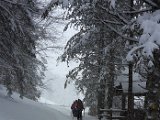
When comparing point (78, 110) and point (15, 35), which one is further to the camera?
point (78, 110)

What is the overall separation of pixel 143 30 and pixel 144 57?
0.88 meters

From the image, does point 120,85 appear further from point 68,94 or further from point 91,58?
point 68,94

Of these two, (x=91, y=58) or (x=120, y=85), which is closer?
(x=120, y=85)

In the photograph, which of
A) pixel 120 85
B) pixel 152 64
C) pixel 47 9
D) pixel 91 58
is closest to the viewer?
pixel 152 64

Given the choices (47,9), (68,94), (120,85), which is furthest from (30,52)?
(68,94)

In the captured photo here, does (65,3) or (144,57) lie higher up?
(65,3)

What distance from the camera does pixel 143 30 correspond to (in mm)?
10711

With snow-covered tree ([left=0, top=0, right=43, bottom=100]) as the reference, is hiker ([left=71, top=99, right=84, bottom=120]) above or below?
below

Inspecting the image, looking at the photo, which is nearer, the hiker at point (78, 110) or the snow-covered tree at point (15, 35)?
the snow-covered tree at point (15, 35)

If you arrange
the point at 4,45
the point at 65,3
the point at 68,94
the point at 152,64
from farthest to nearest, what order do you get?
the point at 68,94 < the point at 4,45 < the point at 65,3 < the point at 152,64

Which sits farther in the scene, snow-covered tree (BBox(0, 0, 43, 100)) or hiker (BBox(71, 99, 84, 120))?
hiker (BBox(71, 99, 84, 120))

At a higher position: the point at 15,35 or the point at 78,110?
the point at 15,35

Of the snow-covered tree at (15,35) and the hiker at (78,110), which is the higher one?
the snow-covered tree at (15,35)

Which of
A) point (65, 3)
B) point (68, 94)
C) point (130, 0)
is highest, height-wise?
point (68, 94)
